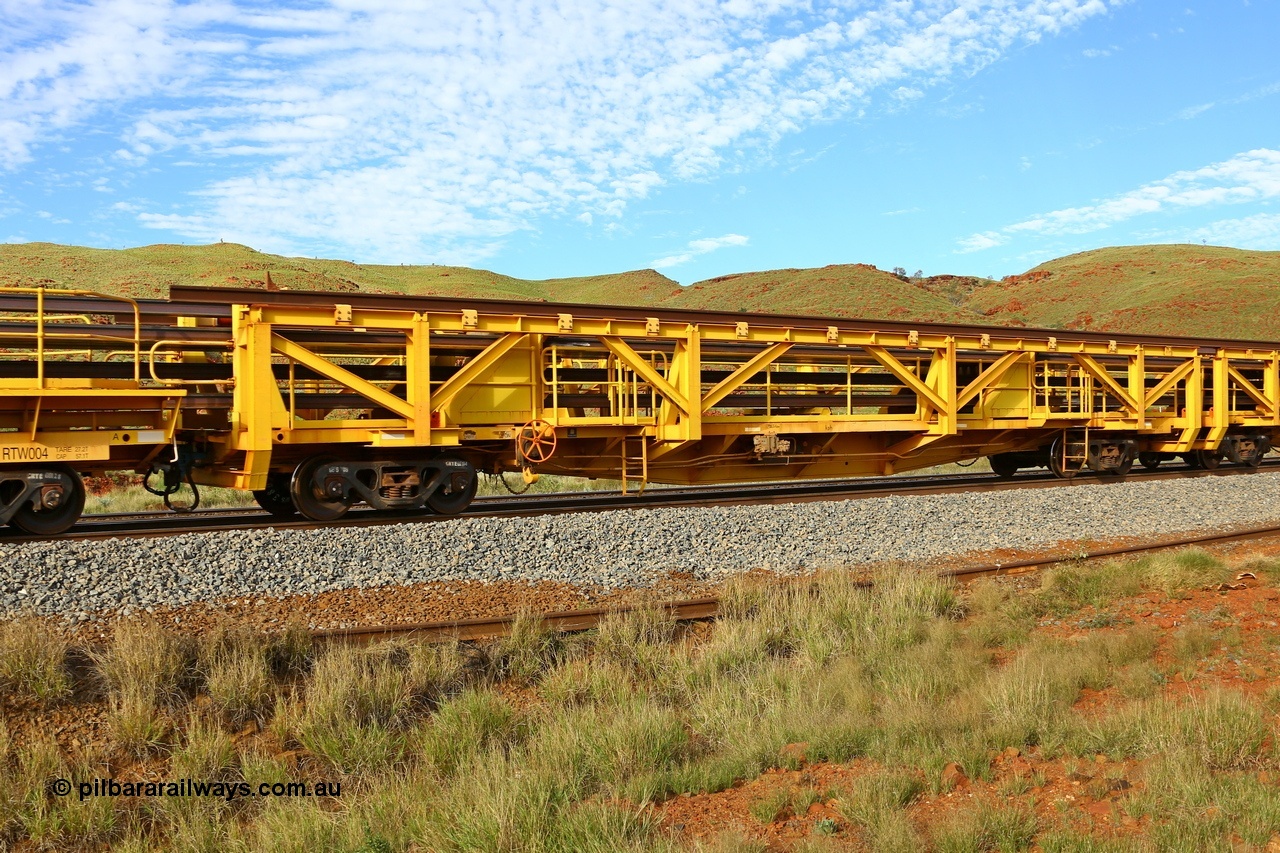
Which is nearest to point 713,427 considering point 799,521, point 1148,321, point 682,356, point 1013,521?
point 682,356

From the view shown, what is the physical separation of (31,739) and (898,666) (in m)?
5.57

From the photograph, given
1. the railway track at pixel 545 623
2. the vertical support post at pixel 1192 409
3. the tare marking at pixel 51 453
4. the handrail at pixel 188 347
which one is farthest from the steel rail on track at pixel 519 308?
the vertical support post at pixel 1192 409

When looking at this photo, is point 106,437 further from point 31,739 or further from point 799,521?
point 799,521

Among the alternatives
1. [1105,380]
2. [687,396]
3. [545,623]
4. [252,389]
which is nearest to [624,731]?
[545,623]

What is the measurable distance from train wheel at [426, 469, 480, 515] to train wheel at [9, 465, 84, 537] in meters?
3.62

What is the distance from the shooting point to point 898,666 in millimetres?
6484

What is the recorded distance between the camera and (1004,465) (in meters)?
18.0

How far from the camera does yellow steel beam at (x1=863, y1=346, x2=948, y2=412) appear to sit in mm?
13781

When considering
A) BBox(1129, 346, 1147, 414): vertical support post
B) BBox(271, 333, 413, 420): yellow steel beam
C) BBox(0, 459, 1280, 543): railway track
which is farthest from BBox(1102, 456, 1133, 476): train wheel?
BBox(271, 333, 413, 420): yellow steel beam

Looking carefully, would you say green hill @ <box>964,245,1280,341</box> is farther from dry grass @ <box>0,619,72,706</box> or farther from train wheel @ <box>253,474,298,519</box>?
dry grass @ <box>0,619,72,706</box>

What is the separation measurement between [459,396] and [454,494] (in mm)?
1221

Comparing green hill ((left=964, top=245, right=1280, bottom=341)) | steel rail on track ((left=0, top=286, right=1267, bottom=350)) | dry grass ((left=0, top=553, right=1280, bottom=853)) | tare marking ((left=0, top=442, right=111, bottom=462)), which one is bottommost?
dry grass ((left=0, top=553, right=1280, bottom=853))

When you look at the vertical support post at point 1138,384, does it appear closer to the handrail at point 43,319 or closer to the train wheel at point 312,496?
the train wheel at point 312,496

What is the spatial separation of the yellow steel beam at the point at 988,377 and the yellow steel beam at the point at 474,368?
7.75 m
